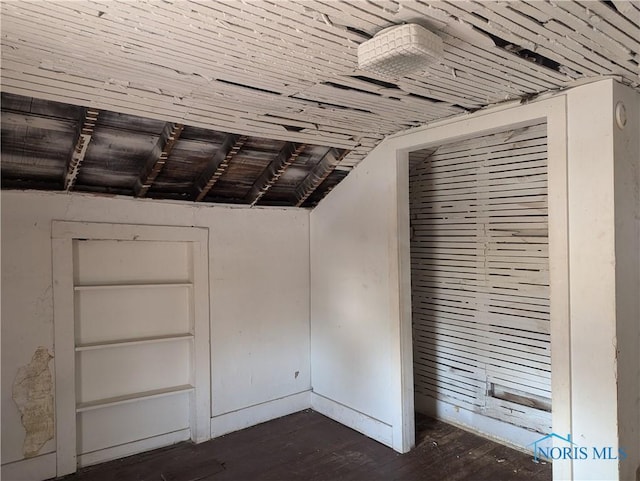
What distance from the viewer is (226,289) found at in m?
3.54

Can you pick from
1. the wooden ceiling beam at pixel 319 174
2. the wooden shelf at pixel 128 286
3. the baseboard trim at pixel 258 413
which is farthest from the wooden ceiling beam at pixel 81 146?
the baseboard trim at pixel 258 413

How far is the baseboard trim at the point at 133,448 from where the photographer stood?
296cm

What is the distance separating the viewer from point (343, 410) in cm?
361

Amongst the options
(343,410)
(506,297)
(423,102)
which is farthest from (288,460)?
(423,102)

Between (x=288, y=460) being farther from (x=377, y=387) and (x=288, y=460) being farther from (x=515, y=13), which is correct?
(x=515, y=13)

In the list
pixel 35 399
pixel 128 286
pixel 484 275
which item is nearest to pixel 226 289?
pixel 128 286

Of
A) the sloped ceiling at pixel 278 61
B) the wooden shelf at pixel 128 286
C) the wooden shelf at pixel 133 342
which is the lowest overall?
the wooden shelf at pixel 133 342

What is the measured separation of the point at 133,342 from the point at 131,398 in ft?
1.28

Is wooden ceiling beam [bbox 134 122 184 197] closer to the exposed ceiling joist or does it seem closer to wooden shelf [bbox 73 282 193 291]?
the exposed ceiling joist

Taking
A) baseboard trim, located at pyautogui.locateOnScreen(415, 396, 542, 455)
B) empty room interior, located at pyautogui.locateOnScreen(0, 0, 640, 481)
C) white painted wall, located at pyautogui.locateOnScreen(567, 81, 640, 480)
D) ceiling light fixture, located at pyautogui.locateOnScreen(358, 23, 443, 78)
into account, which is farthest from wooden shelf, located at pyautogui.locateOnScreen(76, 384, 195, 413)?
ceiling light fixture, located at pyautogui.locateOnScreen(358, 23, 443, 78)

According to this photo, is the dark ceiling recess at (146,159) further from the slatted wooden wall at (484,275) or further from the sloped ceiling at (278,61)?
the slatted wooden wall at (484,275)

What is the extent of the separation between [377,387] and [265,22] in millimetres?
2659

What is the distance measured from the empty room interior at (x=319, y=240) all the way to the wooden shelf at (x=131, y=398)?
3 cm

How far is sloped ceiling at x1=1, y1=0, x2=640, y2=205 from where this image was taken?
58.5 inches
